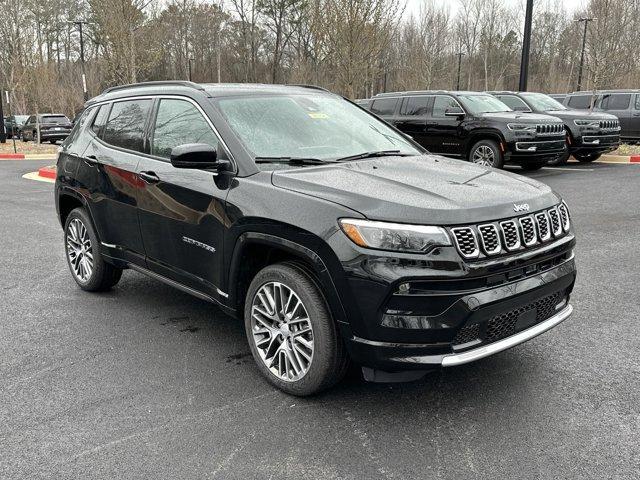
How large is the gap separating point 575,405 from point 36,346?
11.8ft

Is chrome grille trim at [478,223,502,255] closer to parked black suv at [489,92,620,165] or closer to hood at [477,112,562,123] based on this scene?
hood at [477,112,562,123]

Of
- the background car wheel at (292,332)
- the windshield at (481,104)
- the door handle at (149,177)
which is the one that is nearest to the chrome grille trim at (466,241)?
the background car wheel at (292,332)

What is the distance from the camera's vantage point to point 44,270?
6316mm

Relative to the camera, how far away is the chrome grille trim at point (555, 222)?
347 cm

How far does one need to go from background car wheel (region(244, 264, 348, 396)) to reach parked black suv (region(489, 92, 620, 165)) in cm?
1282

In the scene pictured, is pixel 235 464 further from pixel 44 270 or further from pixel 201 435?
pixel 44 270

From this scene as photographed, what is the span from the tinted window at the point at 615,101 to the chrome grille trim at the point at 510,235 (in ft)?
59.7

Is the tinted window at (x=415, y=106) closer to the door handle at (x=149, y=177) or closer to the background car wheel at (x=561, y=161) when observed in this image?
the background car wheel at (x=561, y=161)

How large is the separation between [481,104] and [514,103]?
266 cm

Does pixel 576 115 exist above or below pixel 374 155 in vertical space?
above

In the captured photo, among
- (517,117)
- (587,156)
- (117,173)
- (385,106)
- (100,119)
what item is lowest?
(587,156)

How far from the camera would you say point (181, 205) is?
159 inches

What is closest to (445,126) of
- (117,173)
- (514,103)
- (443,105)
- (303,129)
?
(443,105)

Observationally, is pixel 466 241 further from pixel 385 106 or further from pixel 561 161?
pixel 561 161
